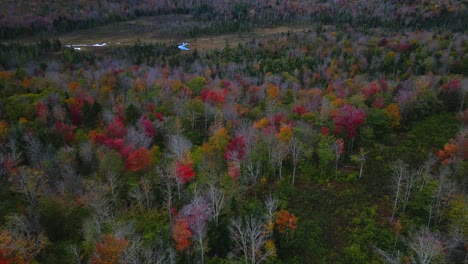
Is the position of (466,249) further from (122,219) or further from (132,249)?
(122,219)

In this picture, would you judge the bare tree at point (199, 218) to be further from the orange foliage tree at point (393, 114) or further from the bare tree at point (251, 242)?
the orange foliage tree at point (393, 114)

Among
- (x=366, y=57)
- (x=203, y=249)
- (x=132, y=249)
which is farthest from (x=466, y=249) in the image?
(x=366, y=57)

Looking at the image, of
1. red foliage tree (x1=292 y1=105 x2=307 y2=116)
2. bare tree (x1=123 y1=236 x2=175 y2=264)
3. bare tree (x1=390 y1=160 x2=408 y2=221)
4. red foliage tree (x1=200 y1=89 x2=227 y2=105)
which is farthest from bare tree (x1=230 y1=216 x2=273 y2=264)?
red foliage tree (x1=200 y1=89 x2=227 y2=105)

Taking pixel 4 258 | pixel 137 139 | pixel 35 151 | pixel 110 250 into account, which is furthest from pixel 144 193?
pixel 35 151

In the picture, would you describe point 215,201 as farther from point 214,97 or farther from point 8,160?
point 214,97

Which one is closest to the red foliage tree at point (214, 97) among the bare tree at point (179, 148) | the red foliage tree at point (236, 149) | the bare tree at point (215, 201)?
the red foliage tree at point (236, 149)
